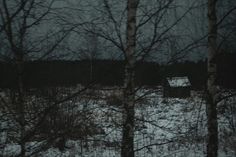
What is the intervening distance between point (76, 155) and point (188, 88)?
15.5 meters

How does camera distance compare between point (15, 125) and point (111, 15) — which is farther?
point (111, 15)

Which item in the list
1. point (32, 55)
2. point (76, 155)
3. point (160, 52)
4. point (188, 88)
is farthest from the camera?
point (188, 88)

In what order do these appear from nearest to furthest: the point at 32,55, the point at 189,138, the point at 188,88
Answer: the point at 32,55
the point at 189,138
the point at 188,88

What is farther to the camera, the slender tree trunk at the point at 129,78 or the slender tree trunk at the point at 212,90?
the slender tree trunk at the point at 212,90

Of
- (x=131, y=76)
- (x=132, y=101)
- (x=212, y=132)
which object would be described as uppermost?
(x=131, y=76)

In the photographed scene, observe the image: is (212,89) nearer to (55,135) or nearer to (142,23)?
(142,23)

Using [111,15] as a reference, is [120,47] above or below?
below

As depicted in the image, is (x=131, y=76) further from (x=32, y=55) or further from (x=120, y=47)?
(x=32, y=55)

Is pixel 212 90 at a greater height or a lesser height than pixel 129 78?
lesser

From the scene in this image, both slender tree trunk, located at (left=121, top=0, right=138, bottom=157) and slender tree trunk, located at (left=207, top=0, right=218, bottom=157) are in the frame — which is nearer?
slender tree trunk, located at (left=121, top=0, right=138, bottom=157)

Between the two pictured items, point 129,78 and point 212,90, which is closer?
point 129,78

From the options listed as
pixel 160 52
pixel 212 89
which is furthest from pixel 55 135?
pixel 212 89

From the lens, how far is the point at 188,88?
912 inches

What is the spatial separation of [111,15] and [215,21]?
2.39 m
